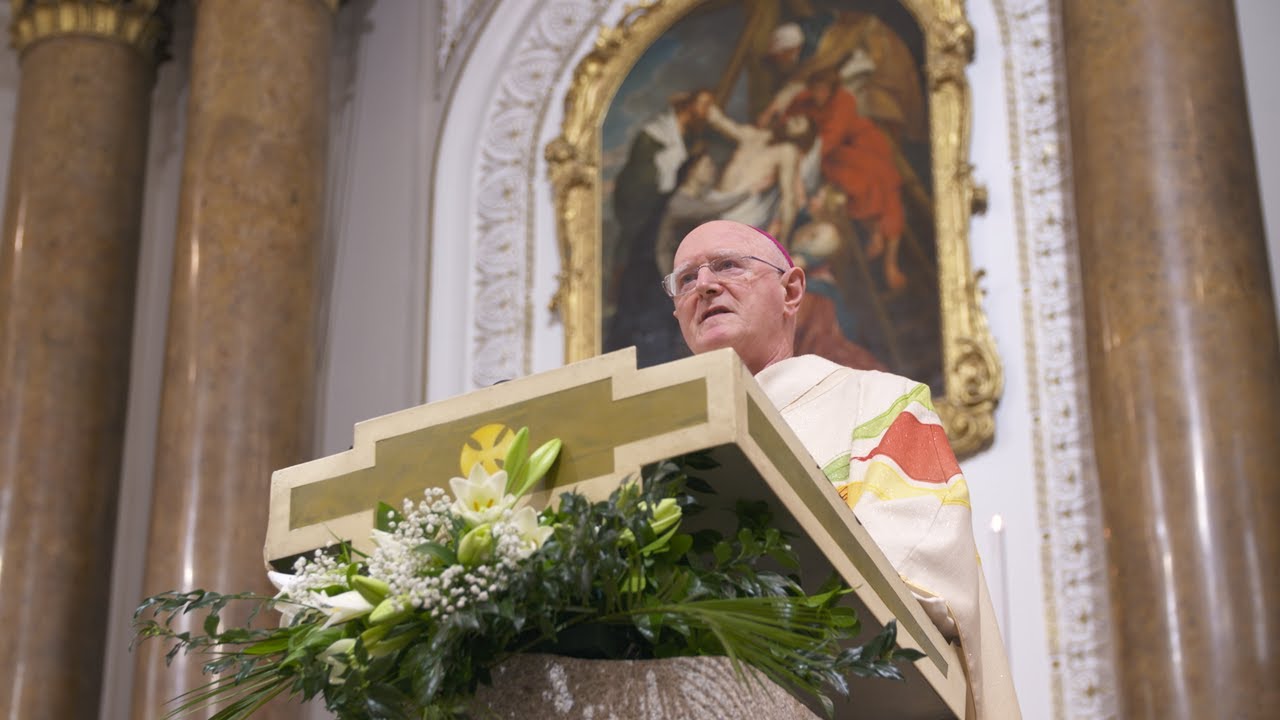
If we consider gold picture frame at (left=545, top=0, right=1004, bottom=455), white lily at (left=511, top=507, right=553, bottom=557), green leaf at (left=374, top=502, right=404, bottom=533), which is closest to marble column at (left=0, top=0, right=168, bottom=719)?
gold picture frame at (left=545, top=0, right=1004, bottom=455)

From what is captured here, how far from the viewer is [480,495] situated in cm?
177

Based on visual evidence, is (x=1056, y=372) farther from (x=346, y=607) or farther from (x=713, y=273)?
(x=346, y=607)

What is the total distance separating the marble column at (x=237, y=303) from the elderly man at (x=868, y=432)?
294 cm

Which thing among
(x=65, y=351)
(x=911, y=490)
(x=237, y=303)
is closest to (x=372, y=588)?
(x=911, y=490)

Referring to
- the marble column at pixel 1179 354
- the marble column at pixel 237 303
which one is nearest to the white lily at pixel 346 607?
the marble column at pixel 1179 354

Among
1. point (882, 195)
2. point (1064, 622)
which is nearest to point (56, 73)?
point (882, 195)

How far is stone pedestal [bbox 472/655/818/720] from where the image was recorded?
171 cm

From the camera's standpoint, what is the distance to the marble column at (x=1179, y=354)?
4.31 m

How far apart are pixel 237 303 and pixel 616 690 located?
4359 mm

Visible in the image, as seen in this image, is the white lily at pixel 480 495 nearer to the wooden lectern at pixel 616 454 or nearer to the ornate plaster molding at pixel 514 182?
the wooden lectern at pixel 616 454

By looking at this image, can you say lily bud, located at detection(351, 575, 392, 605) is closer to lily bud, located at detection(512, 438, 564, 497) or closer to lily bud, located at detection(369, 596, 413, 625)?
lily bud, located at detection(369, 596, 413, 625)

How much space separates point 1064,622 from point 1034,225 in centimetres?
134

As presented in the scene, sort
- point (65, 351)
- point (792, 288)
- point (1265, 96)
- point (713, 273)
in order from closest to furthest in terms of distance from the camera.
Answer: point (713, 273), point (792, 288), point (1265, 96), point (65, 351)

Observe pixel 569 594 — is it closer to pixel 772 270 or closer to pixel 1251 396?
pixel 772 270
